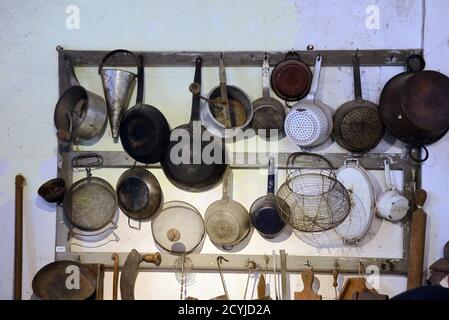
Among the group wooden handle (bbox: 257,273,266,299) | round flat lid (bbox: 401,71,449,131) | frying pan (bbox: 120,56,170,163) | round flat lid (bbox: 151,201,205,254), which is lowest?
wooden handle (bbox: 257,273,266,299)

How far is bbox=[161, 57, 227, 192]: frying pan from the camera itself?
1.94 m

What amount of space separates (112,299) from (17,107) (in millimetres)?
912

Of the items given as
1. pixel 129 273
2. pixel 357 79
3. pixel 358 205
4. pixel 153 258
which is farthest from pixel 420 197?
pixel 129 273

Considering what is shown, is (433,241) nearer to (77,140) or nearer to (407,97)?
(407,97)

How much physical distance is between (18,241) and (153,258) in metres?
0.58

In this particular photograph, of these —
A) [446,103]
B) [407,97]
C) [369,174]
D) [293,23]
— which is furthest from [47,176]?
[446,103]

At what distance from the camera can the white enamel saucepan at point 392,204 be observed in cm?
185

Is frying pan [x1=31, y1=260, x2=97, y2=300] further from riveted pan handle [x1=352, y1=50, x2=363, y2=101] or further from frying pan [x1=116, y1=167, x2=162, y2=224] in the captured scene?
riveted pan handle [x1=352, y1=50, x2=363, y2=101]

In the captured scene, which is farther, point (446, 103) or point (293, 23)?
point (293, 23)

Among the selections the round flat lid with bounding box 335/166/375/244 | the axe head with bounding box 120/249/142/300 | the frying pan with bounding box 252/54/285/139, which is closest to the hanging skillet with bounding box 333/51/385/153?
the round flat lid with bounding box 335/166/375/244

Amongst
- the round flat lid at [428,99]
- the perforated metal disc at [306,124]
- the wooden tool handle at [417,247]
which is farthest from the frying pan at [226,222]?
the round flat lid at [428,99]

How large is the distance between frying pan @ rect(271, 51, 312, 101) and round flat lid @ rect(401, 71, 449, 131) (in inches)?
14.9

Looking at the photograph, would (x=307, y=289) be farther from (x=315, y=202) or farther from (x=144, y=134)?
(x=144, y=134)

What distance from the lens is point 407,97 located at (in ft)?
5.99
